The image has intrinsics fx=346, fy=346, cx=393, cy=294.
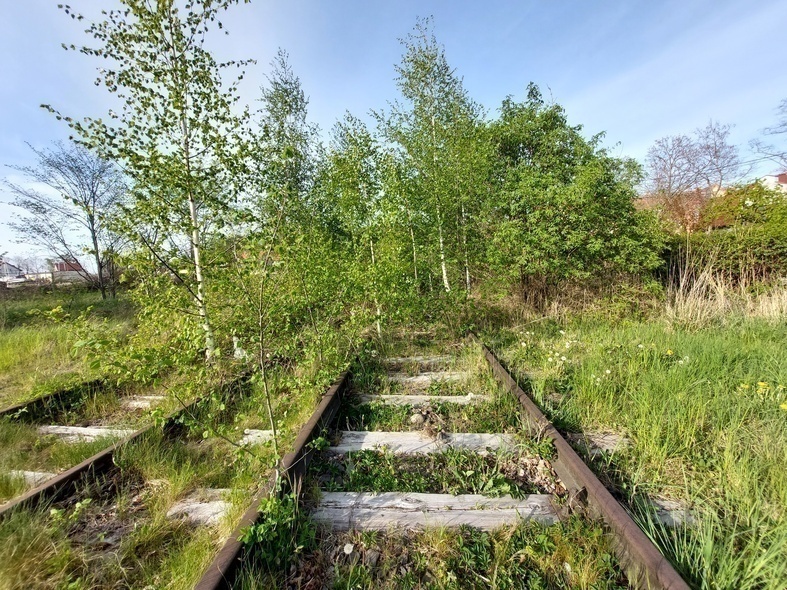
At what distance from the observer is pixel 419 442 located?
9.07 feet

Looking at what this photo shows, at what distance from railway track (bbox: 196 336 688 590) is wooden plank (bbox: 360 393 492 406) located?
14 mm

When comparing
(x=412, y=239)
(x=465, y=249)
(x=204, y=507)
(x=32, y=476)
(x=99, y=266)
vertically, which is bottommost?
(x=204, y=507)

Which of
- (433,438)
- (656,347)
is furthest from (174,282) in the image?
(656,347)

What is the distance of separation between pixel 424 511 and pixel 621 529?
3.18ft

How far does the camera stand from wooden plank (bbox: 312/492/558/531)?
74.8 inches

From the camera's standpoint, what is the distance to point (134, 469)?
2.52m

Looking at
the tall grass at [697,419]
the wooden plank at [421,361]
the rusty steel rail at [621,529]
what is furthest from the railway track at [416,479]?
the wooden plank at [421,361]

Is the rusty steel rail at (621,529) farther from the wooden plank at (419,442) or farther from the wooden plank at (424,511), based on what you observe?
the wooden plank at (419,442)

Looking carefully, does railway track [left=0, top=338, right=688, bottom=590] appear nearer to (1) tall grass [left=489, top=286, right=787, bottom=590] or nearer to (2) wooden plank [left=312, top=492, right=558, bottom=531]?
(2) wooden plank [left=312, top=492, right=558, bottom=531]

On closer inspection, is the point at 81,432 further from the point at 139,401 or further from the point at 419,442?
the point at 419,442

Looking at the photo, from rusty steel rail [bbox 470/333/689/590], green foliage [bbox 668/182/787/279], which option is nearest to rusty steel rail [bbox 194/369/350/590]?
rusty steel rail [bbox 470/333/689/590]

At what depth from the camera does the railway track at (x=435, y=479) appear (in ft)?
5.25

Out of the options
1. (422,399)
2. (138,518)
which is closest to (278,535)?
(138,518)

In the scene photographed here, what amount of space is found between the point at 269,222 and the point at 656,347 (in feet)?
14.1
